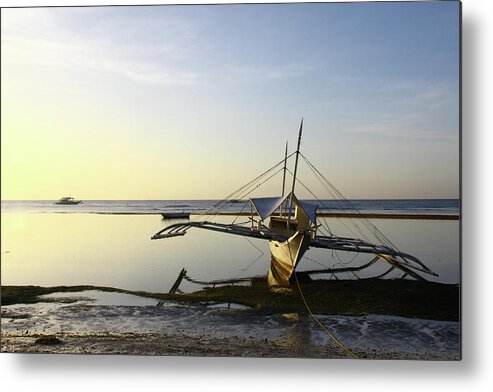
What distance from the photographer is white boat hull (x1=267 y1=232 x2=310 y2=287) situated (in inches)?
153

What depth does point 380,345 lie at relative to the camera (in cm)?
363

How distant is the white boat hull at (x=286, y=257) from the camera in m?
3.88

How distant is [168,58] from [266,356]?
1827 mm

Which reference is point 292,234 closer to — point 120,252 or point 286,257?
point 286,257

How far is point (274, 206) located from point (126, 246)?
37.1 inches

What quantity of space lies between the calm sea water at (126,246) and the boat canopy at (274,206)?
103 mm

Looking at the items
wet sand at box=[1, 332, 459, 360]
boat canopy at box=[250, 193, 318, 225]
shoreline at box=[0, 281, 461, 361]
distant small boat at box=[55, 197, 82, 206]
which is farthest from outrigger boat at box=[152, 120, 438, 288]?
distant small boat at box=[55, 197, 82, 206]

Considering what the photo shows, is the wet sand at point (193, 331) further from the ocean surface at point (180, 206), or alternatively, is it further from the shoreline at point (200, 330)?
the ocean surface at point (180, 206)

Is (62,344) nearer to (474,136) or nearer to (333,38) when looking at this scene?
(333,38)

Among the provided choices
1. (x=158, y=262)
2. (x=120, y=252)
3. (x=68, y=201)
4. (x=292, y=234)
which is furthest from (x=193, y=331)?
(x=68, y=201)

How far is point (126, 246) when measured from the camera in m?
3.88

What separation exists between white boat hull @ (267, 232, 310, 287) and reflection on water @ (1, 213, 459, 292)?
0.20 ft

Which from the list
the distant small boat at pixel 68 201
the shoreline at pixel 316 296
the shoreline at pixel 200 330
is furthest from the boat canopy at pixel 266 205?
the distant small boat at pixel 68 201

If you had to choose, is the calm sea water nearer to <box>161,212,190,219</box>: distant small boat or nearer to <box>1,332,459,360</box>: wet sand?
<box>161,212,190,219</box>: distant small boat
